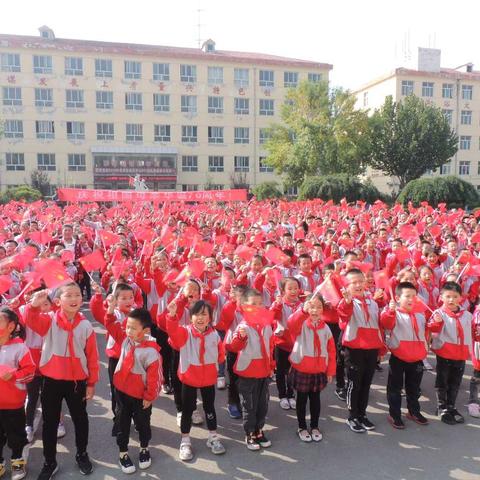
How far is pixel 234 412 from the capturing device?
172 inches

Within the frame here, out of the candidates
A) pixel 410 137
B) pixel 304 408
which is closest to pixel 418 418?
pixel 304 408

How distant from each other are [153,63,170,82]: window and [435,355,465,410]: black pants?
3759cm

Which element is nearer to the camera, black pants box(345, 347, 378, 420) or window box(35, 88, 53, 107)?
black pants box(345, 347, 378, 420)

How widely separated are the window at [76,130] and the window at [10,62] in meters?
5.44

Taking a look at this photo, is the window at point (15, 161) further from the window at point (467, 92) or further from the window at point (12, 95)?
the window at point (467, 92)

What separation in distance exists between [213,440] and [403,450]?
1.54 metres

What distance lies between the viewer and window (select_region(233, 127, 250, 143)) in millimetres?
40125

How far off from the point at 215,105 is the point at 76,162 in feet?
40.4

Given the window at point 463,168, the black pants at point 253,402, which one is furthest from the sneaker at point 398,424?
the window at point 463,168

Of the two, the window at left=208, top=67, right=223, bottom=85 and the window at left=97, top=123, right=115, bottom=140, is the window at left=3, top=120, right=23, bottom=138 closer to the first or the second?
the window at left=97, top=123, right=115, bottom=140

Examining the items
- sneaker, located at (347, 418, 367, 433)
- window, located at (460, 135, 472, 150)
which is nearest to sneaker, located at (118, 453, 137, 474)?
sneaker, located at (347, 418, 367, 433)

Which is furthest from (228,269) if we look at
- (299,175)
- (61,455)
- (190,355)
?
(299,175)

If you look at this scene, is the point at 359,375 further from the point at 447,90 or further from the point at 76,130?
the point at 447,90

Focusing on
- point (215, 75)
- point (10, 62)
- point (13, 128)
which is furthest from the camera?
point (215, 75)
